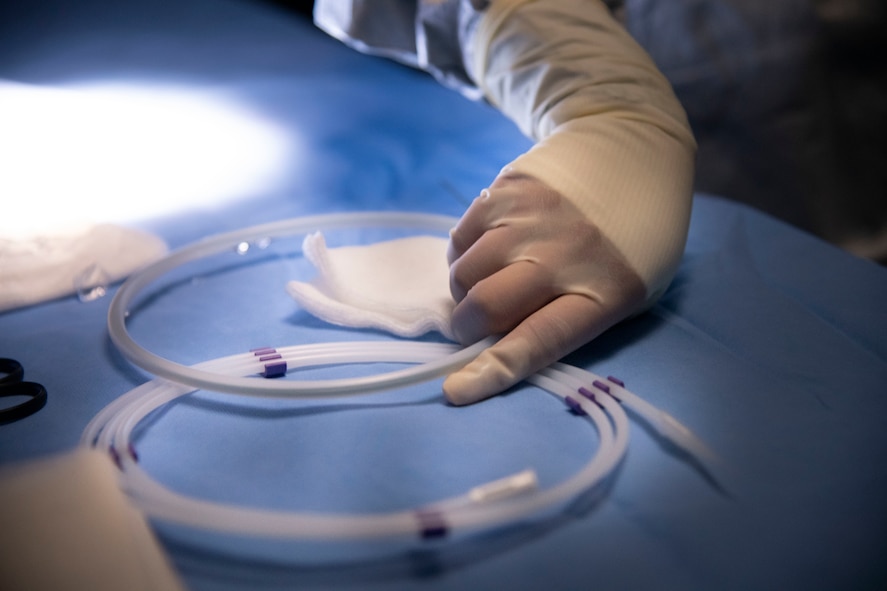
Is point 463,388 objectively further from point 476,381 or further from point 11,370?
point 11,370

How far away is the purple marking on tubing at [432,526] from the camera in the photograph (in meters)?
0.58

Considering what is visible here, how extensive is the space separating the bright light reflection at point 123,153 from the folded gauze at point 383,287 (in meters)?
0.37

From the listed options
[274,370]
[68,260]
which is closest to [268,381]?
[274,370]

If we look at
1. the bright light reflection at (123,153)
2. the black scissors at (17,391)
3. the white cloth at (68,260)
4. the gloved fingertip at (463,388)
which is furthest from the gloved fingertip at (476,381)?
the bright light reflection at (123,153)

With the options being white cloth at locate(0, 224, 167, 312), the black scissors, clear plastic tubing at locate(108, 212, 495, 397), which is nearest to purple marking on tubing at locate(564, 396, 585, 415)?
clear plastic tubing at locate(108, 212, 495, 397)

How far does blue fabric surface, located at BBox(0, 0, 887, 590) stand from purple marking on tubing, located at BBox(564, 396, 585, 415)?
0.03ft

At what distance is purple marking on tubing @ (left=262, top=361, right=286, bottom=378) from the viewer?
81 cm

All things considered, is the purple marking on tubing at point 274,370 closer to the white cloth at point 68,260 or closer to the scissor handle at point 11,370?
the scissor handle at point 11,370

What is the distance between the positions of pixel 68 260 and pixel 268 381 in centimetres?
47

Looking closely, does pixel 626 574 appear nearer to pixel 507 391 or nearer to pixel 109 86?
pixel 507 391

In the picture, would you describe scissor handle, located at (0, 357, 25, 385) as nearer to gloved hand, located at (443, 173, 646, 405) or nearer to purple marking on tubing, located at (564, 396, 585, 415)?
gloved hand, located at (443, 173, 646, 405)

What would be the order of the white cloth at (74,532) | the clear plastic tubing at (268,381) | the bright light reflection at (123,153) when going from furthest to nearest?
the bright light reflection at (123,153)
the clear plastic tubing at (268,381)
the white cloth at (74,532)

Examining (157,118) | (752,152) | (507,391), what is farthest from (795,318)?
(157,118)

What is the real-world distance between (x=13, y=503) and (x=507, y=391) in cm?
44
